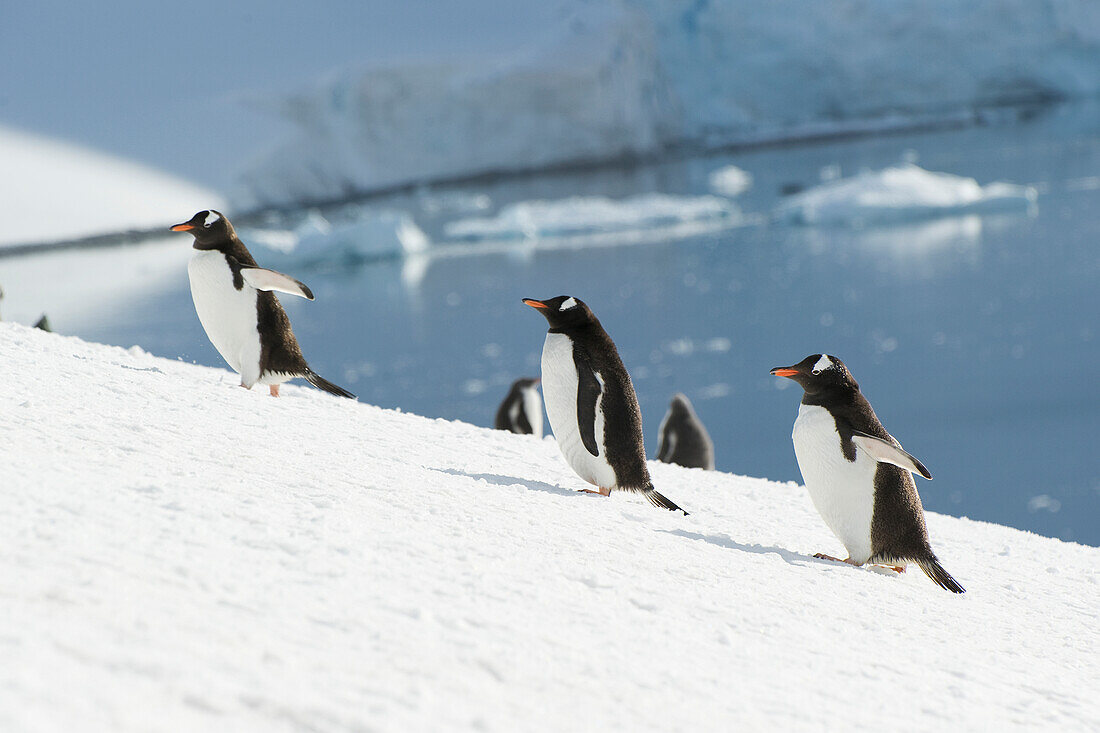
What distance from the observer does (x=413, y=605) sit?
1.82 meters

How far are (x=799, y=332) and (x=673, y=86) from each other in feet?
73.6

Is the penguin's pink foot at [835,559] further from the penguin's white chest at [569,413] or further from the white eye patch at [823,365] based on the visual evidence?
the penguin's white chest at [569,413]

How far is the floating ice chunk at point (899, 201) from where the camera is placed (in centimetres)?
2059

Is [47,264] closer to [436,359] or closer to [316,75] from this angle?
[316,75]

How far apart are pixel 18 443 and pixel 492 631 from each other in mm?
1271

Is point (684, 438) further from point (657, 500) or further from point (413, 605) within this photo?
point (413, 605)

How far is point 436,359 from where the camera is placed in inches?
535

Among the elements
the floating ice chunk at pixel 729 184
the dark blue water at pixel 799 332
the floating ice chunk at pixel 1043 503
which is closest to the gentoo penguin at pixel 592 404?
the dark blue water at pixel 799 332

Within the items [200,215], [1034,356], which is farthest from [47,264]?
[200,215]

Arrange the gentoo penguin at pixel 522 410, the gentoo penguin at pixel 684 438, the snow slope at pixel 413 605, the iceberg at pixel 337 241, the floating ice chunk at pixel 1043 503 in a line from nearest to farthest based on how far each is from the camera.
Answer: the snow slope at pixel 413 605
the gentoo penguin at pixel 684 438
the gentoo penguin at pixel 522 410
the floating ice chunk at pixel 1043 503
the iceberg at pixel 337 241

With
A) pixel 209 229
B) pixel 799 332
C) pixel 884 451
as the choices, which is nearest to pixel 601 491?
pixel 884 451

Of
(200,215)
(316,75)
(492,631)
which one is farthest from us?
(316,75)

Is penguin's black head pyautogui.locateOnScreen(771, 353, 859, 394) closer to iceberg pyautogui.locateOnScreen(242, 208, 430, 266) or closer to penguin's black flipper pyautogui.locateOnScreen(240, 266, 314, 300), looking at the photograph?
penguin's black flipper pyautogui.locateOnScreen(240, 266, 314, 300)

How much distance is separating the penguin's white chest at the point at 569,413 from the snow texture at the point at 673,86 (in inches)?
997
